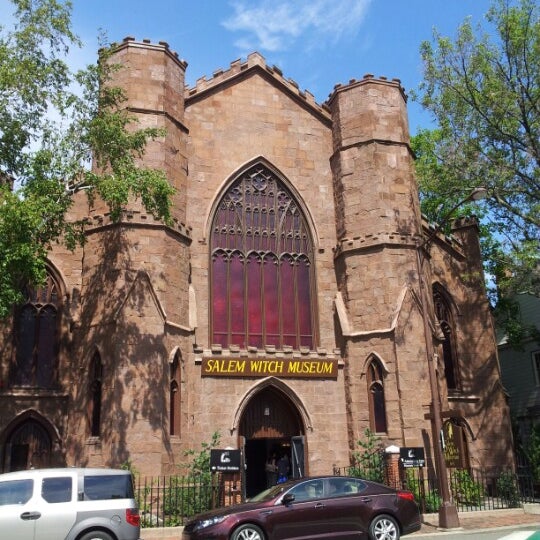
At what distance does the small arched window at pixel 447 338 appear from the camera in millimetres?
23375

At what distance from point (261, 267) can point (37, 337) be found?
7355 millimetres

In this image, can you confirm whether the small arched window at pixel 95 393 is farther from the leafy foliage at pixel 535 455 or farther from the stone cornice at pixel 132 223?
the leafy foliage at pixel 535 455

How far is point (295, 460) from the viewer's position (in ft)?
63.0

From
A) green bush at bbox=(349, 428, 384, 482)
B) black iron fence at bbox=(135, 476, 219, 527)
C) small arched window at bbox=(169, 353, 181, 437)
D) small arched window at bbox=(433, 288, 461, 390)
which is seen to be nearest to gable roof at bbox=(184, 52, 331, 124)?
small arched window at bbox=(433, 288, 461, 390)

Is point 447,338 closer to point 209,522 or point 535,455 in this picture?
point 535,455

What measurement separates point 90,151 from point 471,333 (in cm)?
1528

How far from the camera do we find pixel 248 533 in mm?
10461

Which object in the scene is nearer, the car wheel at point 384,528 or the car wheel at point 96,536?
the car wheel at point 96,536

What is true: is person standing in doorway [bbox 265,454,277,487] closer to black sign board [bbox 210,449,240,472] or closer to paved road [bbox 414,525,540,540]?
black sign board [bbox 210,449,240,472]

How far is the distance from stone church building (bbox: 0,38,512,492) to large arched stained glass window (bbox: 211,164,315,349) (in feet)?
0.22

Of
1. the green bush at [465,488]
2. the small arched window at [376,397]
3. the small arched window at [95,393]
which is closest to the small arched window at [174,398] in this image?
the small arched window at [95,393]

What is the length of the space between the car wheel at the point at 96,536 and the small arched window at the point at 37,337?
9138 millimetres

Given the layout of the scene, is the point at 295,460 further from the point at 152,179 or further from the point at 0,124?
the point at 0,124

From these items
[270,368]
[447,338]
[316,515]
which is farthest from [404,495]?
[447,338]
